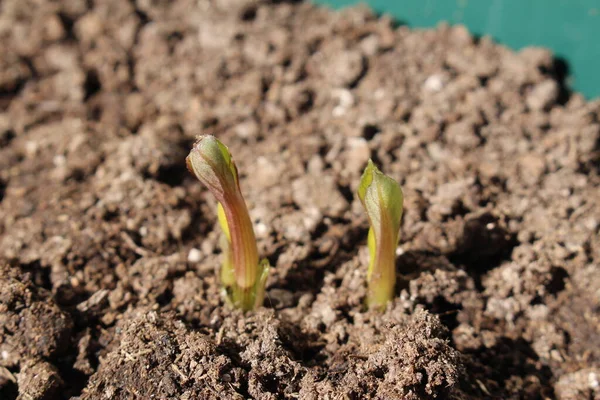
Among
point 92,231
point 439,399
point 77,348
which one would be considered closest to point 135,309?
point 77,348

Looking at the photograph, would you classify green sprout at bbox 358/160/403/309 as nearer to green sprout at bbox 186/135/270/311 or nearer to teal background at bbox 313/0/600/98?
green sprout at bbox 186/135/270/311

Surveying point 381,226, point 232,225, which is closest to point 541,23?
point 381,226

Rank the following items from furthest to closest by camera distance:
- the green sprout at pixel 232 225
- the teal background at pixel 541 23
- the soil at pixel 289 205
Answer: the teal background at pixel 541 23 → the soil at pixel 289 205 → the green sprout at pixel 232 225

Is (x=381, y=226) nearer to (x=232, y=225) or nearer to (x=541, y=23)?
(x=232, y=225)

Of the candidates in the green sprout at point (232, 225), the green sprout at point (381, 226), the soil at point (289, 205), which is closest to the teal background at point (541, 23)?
the soil at point (289, 205)

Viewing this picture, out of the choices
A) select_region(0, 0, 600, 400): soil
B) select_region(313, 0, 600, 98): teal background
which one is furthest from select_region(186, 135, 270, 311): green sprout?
select_region(313, 0, 600, 98): teal background

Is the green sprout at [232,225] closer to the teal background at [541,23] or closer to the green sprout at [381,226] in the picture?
the green sprout at [381,226]
